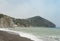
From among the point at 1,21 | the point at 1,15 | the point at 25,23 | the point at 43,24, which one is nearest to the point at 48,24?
the point at 43,24

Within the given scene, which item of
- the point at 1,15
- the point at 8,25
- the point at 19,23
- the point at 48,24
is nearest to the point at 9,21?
the point at 8,25

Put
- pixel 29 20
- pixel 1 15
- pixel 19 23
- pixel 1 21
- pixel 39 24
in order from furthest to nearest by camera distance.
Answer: pixel 39 24 < pixel 29 20 < pixel 19 23 < pixel 1 15 < pixel 1 21

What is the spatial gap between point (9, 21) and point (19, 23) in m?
33.4

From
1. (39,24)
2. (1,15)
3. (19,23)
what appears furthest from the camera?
(39,24)

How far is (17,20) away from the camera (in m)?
166

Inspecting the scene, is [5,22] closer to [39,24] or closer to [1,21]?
[1,21]

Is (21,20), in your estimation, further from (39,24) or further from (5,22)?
(5,22)

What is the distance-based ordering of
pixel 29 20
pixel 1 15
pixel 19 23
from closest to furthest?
pixel 1 15, pixel 19 23, pixel 29 20

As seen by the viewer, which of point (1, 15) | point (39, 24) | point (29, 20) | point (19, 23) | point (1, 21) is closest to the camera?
point (1, 21)

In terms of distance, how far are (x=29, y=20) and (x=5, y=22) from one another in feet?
191

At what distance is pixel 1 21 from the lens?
396 feet

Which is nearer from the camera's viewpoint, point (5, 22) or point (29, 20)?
point (5, 22)

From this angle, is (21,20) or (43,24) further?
(43,24)

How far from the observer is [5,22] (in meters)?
124
